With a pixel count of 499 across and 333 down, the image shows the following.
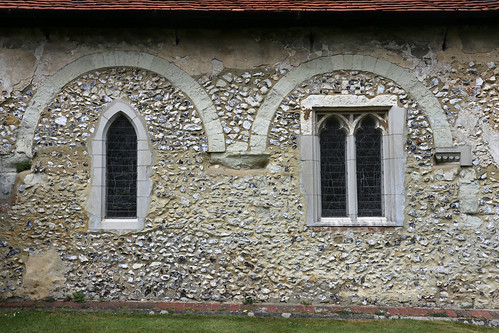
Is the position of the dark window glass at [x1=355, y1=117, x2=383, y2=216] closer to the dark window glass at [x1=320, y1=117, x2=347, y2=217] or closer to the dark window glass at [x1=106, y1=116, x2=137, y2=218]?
the dark window glass at [x1=320, y1=117, x2=347, y2=217]

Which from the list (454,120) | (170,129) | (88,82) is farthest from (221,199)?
(454,120)

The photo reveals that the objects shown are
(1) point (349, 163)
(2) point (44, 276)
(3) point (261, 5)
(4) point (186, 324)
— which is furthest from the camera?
(1) point (349, 163)

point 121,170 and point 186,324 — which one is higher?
point 121,170

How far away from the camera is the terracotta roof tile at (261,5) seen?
21.9 ft

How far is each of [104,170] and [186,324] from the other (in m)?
2.73

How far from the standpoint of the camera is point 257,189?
689cm

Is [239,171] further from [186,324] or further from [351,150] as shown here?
[186,324]

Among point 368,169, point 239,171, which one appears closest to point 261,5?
point 239,171

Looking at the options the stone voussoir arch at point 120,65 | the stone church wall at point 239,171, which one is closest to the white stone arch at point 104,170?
the stone church wall at point 239,171

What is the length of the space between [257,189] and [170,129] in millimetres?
1645

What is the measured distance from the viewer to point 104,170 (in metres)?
6.94

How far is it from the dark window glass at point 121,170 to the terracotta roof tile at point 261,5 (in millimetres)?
1760

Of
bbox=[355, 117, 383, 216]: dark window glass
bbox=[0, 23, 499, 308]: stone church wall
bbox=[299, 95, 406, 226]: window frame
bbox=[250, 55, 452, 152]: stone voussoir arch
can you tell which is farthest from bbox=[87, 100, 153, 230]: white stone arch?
bbox=[355, 117, 383, 216]: dark window glass

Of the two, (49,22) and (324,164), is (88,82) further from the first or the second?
(324,164)
